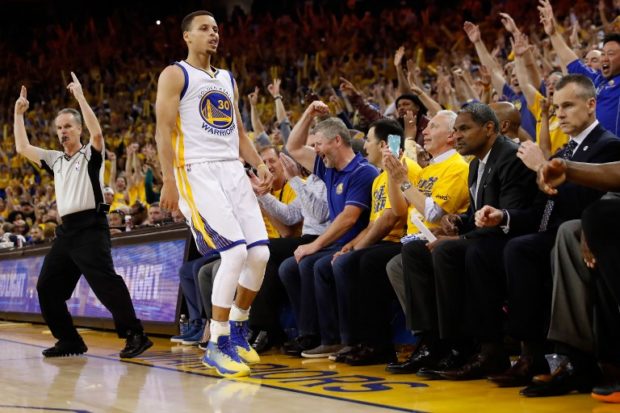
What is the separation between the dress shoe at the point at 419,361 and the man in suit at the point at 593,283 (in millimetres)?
1007

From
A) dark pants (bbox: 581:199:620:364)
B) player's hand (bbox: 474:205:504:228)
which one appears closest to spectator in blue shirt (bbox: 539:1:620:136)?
player's hand (bbox: 474:205:504:228)

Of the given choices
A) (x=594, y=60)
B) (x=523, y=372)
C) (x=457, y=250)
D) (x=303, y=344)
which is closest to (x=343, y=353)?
(x=303, y=344)

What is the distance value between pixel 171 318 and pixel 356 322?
2.92 meters

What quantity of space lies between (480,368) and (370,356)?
1.01 m

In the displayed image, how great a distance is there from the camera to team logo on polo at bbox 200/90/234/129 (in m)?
5.05

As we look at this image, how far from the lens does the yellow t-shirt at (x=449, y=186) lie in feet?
16.5

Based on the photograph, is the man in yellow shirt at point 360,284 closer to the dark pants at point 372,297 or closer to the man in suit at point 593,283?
the dark pants at point 372,297

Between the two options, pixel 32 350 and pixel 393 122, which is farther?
pixel 32 350

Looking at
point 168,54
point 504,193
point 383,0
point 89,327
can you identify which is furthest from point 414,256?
point 168,54

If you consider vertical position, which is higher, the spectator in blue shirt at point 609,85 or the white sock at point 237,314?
the spectator in blue shirt at point 609,85

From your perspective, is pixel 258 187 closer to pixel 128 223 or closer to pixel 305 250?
pixel 305 250

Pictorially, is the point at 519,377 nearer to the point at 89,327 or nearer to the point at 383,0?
the point at 89,327

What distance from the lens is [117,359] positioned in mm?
6121

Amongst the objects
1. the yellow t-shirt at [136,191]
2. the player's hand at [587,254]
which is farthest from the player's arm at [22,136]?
the yellow t-shirt at [136,191]
